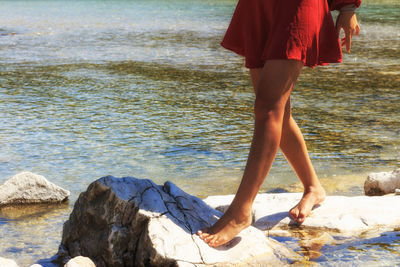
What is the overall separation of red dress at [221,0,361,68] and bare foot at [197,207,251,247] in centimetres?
77

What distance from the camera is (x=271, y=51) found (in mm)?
2766

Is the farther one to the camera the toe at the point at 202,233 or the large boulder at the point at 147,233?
the toe at the point at 202,233

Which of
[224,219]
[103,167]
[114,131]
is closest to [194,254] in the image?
[224,219]

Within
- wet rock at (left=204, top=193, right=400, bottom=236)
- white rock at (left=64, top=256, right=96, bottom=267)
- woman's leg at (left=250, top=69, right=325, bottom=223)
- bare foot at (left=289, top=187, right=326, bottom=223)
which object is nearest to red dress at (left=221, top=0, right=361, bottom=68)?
woman's leg at (left=250, top=69, right=325, bottom=223)

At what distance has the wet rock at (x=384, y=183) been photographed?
13.8 feet

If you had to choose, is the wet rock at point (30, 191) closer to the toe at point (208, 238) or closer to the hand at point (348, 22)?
the toe at point (208, 238)

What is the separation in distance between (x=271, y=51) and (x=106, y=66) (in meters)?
8.29

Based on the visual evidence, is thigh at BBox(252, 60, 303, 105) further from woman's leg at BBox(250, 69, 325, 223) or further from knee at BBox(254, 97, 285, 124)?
woman's leg at BBox(250, 69, 325, 223)

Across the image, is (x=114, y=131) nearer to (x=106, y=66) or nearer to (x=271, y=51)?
(x=271, y=51)

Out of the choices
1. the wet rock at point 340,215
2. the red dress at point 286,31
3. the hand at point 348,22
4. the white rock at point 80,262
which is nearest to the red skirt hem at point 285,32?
the red dress at point 286,31

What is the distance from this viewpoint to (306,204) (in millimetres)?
3404

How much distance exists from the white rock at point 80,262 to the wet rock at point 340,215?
3.58ft

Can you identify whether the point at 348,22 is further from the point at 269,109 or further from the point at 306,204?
Answer: the point at 306,204

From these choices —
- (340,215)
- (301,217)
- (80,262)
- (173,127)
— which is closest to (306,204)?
(301,217)
